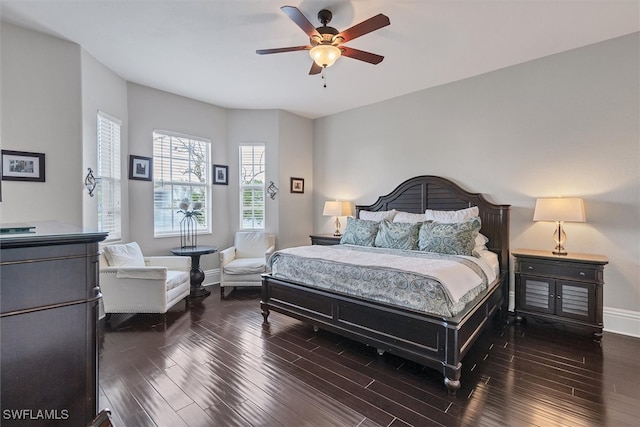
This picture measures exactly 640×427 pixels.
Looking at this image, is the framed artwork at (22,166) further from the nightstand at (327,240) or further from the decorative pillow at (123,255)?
the nightstand at (327,240)

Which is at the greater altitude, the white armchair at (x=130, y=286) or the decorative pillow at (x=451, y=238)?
the decorative pillow at (x=451, y=238)

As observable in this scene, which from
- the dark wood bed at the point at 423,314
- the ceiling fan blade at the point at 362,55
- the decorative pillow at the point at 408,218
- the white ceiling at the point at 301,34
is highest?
the white ceiling at the point at 301,34

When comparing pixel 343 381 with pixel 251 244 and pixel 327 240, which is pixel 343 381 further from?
pixel 251 244

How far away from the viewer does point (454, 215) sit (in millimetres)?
3951

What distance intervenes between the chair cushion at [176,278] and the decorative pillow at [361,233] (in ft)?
7.21

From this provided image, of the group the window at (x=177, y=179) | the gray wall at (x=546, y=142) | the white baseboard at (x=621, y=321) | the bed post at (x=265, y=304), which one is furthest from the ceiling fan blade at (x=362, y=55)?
the white baseboard at (x=621, y=321)

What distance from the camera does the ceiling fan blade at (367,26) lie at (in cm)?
221

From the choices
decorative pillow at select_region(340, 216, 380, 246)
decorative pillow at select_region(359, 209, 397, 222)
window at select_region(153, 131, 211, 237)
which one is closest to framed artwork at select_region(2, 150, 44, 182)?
window at select_region(153, 131, 211, 237)

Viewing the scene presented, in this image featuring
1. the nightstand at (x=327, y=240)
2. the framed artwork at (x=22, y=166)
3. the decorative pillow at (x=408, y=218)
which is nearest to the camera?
the framed artwork at (x=22, y=166)

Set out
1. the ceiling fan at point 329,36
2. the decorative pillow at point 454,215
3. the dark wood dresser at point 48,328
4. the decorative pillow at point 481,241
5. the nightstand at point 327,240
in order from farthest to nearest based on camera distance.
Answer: the nightstand at point 327,240, the decorative pillow at point 454,215, the decorative pillow at point 481,241, the ceiling fan at point 329,36, the dark wood dresser at point 48,328

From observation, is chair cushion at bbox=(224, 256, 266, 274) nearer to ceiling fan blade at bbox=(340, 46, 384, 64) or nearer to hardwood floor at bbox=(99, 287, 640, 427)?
hardwood floor at bbox=(99, 287, 640, 427)

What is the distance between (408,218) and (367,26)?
2640 millimetres

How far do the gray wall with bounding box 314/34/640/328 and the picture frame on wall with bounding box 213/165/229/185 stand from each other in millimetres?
2759

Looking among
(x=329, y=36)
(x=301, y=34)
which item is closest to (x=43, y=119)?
(x=301, y=34)
